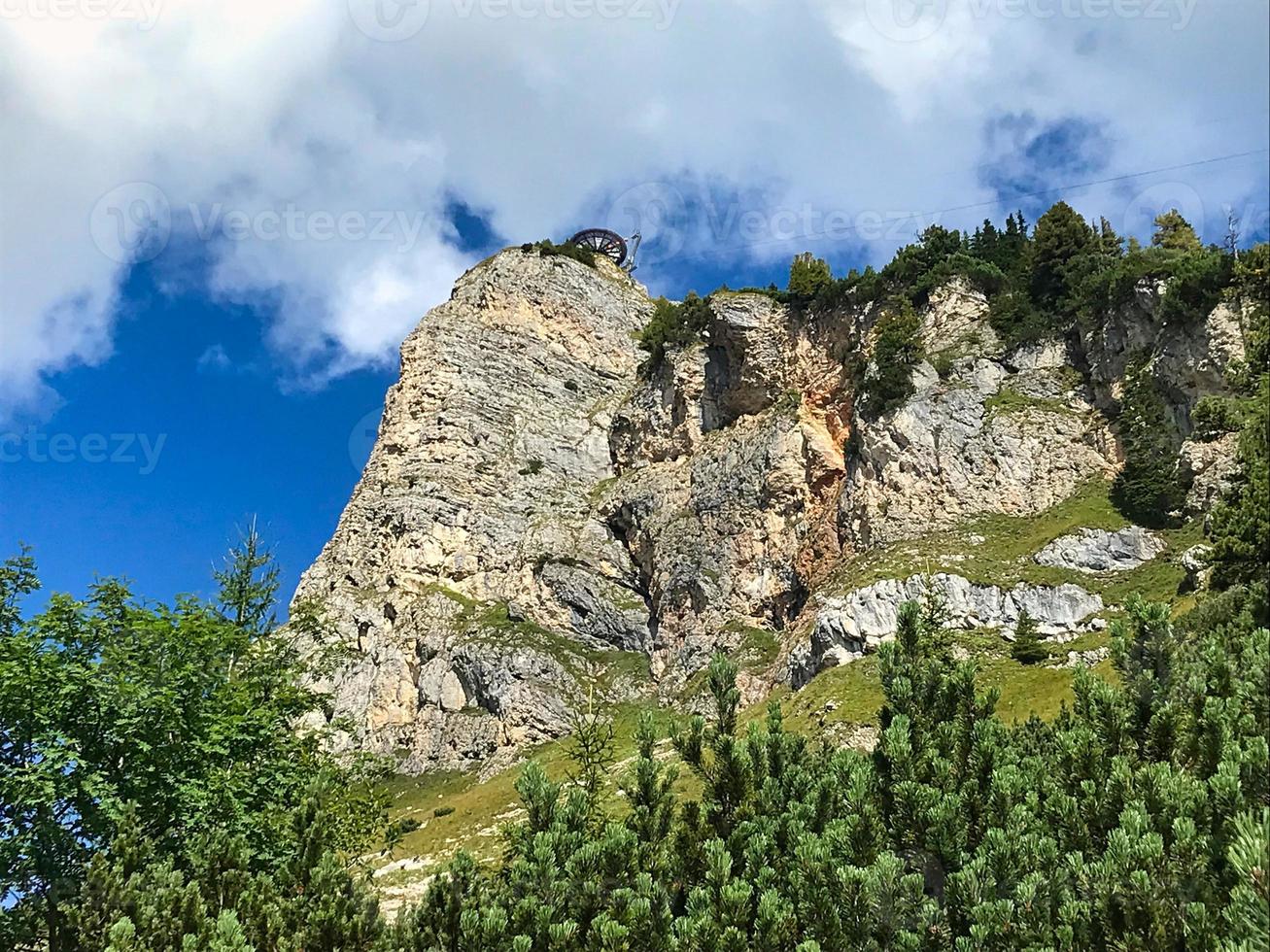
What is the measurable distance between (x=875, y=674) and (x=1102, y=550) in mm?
21559

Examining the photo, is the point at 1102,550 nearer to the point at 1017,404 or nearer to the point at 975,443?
the point at 975,443

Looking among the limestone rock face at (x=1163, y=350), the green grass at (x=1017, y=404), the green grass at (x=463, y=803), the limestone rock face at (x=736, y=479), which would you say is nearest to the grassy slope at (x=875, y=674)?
the green grass at (x=463, y=803)

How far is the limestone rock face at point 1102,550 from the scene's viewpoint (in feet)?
149

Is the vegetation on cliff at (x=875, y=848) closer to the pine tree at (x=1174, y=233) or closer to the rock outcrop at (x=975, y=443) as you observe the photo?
the rock outcrop at (x=975, y=443)

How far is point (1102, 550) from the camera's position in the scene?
4634cm

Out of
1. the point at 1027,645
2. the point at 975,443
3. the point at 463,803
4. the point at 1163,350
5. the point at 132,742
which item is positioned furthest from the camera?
the point at 975,443

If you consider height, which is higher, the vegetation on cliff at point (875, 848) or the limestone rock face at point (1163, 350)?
the limestone rock face at point (1163, 350)

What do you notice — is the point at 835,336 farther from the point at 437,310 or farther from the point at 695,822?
the point at 695,822

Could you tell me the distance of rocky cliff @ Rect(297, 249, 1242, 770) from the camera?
49844 millimetres

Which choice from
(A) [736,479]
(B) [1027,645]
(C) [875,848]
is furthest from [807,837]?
(A) [736,479]

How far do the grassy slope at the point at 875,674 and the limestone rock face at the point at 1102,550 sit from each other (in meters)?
0.68

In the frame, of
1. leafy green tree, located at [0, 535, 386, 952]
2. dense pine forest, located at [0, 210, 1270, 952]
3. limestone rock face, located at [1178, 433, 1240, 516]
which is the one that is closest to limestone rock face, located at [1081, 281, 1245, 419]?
limestone rock face, located at [1178, 433, 1240, 516]

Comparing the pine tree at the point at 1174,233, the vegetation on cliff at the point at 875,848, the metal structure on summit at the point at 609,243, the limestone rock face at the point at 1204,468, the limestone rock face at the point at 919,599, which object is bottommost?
the vegetation on cliff at the point at 875,848

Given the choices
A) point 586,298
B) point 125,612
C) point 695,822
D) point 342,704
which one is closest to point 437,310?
point 586,298
